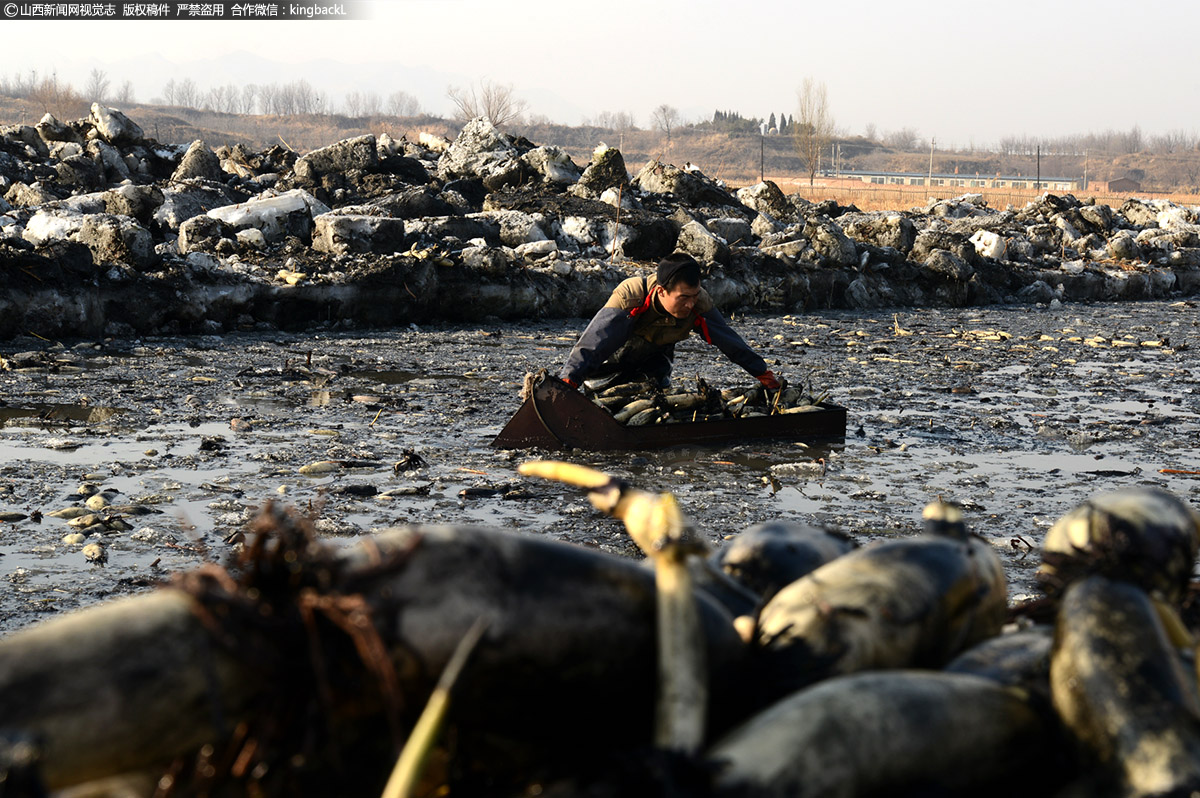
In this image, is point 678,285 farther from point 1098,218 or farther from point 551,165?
point 1098,218

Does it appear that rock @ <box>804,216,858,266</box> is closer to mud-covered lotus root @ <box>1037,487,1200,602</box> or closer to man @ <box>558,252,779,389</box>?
man @ <box>558,252,779,389</box>

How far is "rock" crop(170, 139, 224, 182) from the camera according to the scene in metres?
19.3

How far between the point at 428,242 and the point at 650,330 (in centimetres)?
978

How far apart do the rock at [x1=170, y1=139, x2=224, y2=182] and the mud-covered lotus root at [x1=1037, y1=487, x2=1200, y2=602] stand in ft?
63.5

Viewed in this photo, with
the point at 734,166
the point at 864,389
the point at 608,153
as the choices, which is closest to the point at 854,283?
the point at 608,153

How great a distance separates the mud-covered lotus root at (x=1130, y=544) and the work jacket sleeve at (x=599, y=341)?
15.8 feet

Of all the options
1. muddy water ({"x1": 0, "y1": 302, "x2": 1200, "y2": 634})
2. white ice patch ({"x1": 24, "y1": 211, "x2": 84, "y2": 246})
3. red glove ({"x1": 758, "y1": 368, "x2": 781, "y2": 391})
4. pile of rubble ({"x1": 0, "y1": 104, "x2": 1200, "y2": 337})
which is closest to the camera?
muddy water ({"x1": 0, "y1": 302, "x2": 1200, "y2": 634})

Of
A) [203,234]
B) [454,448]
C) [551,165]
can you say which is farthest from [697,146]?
[454,448]

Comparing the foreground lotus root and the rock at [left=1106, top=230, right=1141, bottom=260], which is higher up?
the rock at [left=1106, top=230, right=1141, bottom=260]

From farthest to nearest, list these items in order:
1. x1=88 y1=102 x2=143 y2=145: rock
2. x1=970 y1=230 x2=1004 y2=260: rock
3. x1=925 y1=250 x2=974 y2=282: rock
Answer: x1=970 y1=230 x2=1004 y2=260: rock → x1=88 y1=102 x2=143 y2=145: rock → x1=925 y1=250 x2=974 y2=282: rock

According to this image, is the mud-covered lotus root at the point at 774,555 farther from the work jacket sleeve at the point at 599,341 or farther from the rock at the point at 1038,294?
the rock at the point at 1038,294

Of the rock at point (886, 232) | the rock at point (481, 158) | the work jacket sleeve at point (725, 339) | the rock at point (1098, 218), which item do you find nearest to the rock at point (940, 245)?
the rock at point (886, 232)

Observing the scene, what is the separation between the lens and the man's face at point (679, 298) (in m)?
6.62

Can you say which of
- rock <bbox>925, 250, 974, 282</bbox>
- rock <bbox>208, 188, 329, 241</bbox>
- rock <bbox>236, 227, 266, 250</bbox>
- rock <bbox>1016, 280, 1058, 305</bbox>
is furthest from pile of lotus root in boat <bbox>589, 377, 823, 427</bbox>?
rock <bbox>1016, 280, 1058, 305</bbox>
